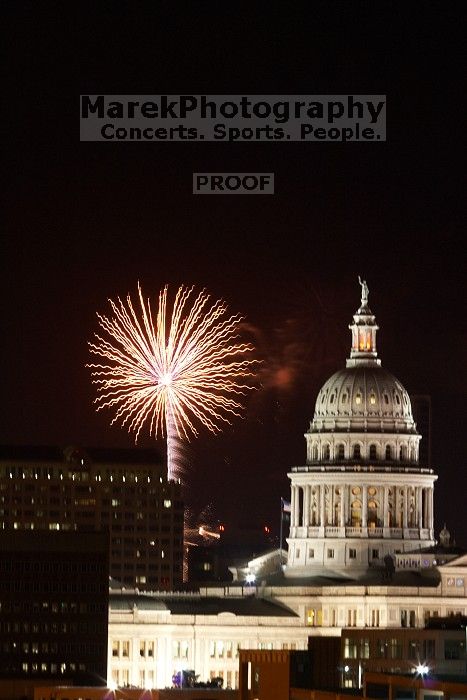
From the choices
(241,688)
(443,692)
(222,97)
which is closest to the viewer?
(443,692)

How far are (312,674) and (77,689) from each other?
1117 cm

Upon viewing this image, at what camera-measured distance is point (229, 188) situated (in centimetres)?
19712

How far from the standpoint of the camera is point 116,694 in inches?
7830

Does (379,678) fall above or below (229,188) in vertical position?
below

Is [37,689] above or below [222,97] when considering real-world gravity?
below

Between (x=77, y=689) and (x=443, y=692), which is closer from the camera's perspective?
(x=443, y=692)

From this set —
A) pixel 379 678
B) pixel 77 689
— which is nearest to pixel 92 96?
pixel 77 689

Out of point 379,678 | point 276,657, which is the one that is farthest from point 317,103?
point 379,678

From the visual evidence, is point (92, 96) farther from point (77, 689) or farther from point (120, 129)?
point (77, 689)

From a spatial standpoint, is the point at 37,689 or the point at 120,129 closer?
the point at 120,129

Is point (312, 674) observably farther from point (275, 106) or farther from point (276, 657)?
point (275, 106)

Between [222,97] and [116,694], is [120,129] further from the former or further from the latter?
[116,694]

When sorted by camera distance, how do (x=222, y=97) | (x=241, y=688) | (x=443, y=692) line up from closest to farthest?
(x=443, y=692) < (x=241, y=688) < (x=222, y=97)

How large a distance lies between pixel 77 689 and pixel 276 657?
408 inches
